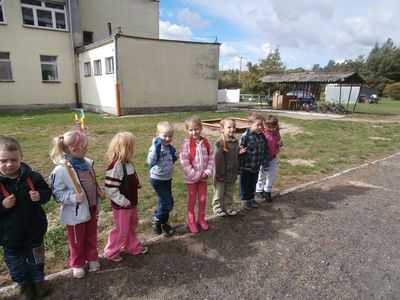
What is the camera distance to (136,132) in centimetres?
1115

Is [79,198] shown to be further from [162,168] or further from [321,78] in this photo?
[321,78]

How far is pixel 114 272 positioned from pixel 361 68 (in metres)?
77.7

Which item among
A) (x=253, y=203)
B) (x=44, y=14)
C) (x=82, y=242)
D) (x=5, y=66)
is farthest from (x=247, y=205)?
(x=44, y=14)

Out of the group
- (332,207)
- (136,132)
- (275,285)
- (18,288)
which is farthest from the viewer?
(136,132)

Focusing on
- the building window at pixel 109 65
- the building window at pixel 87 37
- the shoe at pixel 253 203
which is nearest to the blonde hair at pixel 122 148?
the shoe at pixel 253 203

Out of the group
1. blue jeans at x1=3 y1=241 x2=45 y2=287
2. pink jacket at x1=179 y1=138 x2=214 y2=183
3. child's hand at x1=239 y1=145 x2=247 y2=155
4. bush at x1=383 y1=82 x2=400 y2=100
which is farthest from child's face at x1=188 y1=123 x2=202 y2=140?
bush at x1=383 y1=82 x2=400 y2=100

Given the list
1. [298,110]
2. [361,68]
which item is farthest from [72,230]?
[361,68]

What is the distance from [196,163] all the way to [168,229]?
89cm

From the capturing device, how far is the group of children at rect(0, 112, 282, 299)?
2.41 metres

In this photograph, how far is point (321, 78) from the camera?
21.9 m

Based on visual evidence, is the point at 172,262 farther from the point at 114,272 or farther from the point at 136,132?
the point at 136,132

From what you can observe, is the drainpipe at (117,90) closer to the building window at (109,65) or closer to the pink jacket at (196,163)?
the building window at (109,65)

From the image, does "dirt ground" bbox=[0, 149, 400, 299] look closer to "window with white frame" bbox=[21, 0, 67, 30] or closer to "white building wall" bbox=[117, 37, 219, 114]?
"white building wall" bbox=[117, 37, 219, 114]

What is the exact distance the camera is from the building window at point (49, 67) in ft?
63.6
